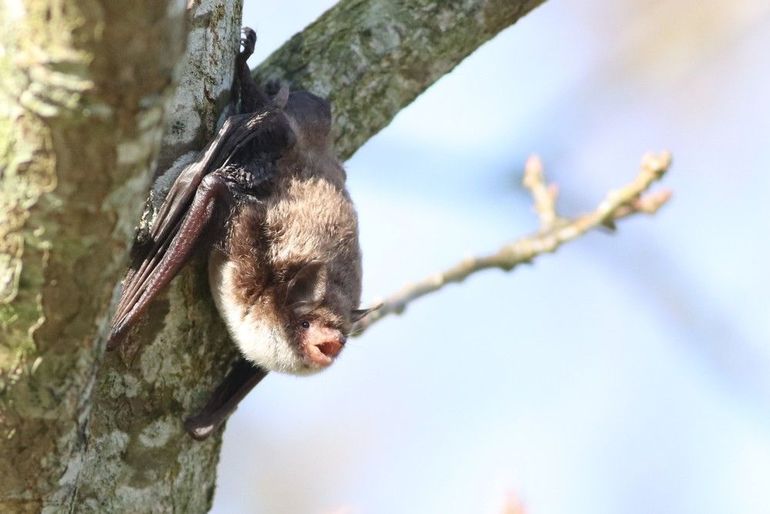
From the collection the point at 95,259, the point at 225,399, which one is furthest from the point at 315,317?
the point at 95,259

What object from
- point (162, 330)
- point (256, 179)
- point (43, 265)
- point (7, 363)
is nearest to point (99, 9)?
point (43, 265)

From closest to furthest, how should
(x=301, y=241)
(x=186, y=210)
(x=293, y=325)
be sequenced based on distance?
(x=186, y=210) < (x=301, y=241) < (x=293, y=325)

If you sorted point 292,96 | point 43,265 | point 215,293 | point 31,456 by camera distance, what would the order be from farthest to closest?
point 292,96, point 215,293, point 31,456, point 43,265

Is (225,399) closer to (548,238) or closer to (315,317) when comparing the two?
(315,317)

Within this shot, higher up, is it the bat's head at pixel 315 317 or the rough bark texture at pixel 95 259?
the bat's head at pixel 315 317

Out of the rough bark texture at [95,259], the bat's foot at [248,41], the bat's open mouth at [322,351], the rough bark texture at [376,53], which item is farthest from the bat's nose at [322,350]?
the bat's foot at [248,41]

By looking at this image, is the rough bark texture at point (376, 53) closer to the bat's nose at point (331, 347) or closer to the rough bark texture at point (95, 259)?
the rough bark texture at point (95, 259)

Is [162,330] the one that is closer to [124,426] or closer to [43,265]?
[124,426]
